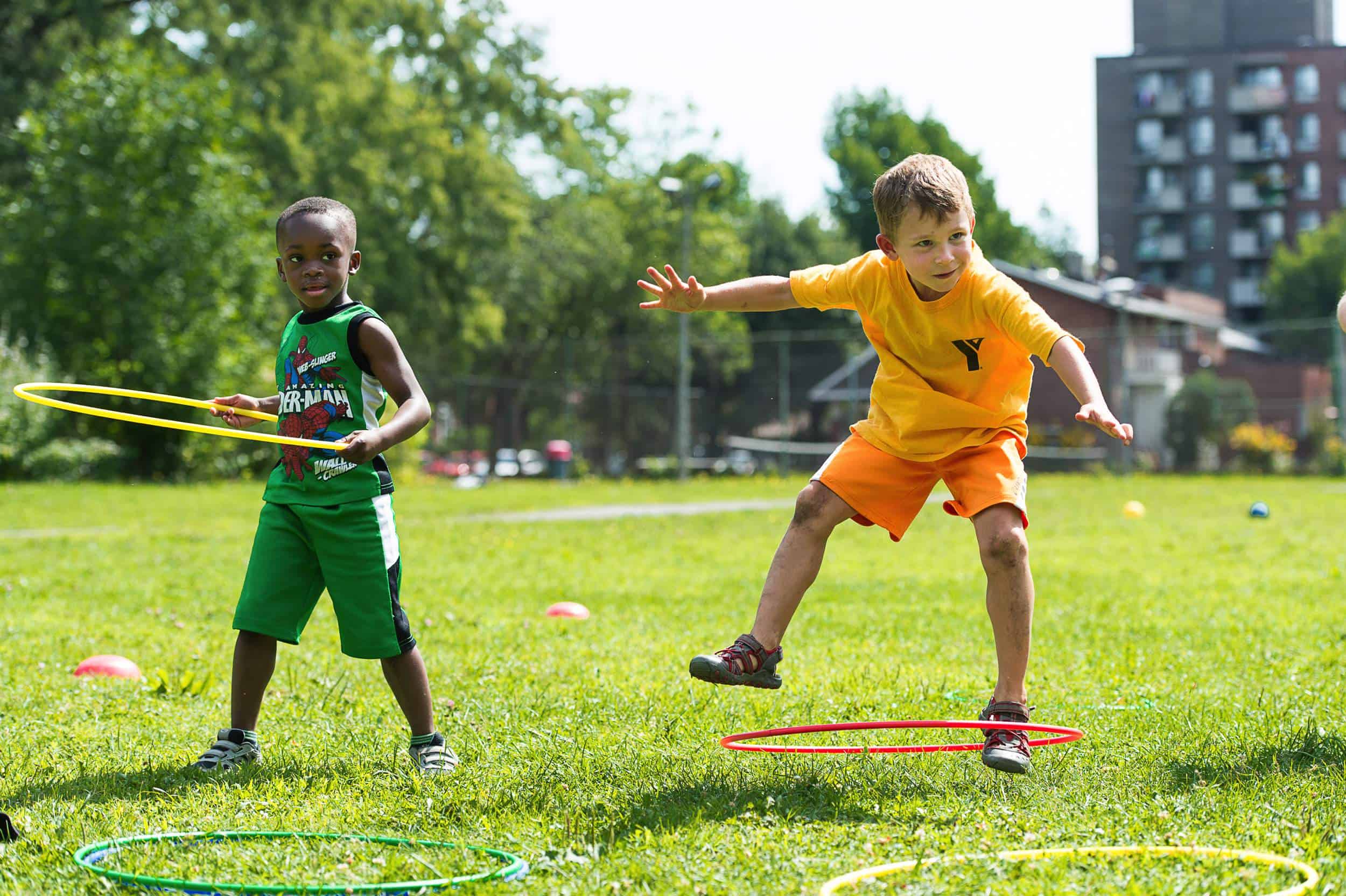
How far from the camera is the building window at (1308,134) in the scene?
73.9 metres

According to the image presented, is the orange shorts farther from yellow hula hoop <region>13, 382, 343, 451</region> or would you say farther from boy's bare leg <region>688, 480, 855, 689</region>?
yellow hula hoop <region>13, 382, 343, 451</region>

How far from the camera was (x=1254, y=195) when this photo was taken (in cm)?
7838

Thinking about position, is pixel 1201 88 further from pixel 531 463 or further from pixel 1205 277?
pixel 531 463

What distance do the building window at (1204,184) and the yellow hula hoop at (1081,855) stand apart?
8249 centimetres

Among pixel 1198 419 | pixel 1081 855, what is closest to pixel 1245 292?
pixel 1198 419

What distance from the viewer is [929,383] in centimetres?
422

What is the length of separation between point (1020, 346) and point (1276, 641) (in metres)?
3.34

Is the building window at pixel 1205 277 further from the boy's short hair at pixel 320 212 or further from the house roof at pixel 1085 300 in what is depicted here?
the boy's short hair at pixel 320 212

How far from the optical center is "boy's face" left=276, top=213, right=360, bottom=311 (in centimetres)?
409

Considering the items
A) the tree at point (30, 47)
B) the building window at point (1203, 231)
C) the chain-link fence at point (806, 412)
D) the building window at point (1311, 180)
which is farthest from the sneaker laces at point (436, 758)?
the building window at point (1311, 180)

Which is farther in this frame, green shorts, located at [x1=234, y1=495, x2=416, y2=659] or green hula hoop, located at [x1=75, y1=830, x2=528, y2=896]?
green shorts, located at [x1=234, y1=495, x2=416, y2=659]

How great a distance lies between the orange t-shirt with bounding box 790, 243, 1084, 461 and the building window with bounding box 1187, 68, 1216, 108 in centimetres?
7810

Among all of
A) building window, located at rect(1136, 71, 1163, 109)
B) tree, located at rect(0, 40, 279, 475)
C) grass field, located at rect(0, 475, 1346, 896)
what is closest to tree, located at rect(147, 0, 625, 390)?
tree, located at rect(0, 40, 279, 475)

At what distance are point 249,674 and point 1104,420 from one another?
8.70 ft
